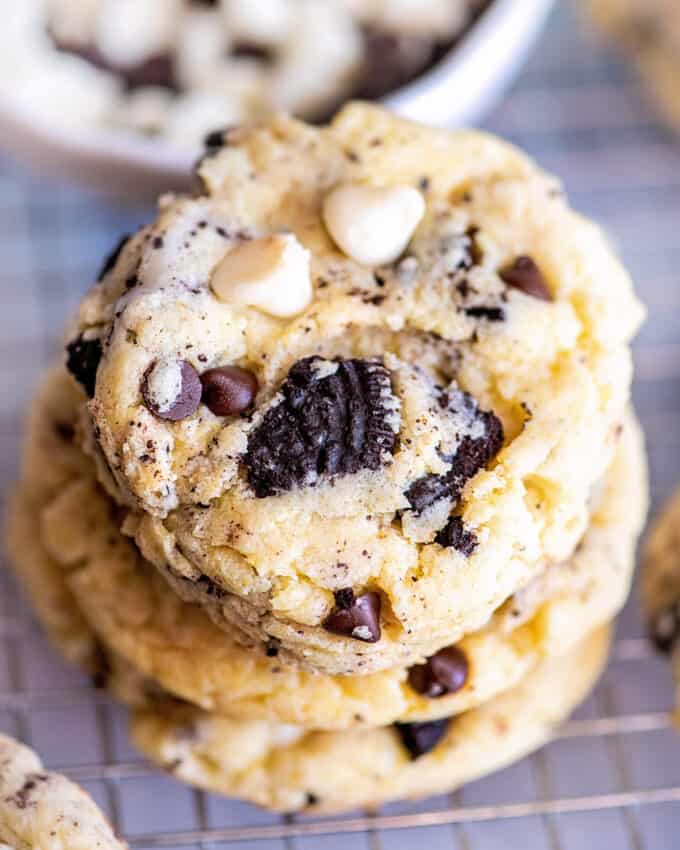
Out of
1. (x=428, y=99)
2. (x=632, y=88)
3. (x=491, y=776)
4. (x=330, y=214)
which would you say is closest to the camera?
(x=330, y=214)

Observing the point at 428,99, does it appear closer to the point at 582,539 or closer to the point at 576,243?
the point at 576,243

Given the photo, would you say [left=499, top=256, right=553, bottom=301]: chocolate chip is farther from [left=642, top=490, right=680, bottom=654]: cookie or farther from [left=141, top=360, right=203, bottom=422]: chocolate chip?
[left=642, top=490, right=680, bottom=654]: cookie

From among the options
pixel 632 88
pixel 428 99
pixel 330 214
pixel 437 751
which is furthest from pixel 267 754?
pixel 632 88

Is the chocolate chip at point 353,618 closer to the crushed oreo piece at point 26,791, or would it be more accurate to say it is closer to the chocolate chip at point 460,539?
the chocolate chip at point 460,539

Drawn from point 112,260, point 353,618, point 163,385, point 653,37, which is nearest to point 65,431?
point 112,260

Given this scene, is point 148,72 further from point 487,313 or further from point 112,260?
point 487,313

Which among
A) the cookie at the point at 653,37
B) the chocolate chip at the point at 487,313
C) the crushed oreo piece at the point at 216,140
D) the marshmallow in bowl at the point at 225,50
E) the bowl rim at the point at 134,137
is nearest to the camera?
the chocolate chip at the point at 487,313

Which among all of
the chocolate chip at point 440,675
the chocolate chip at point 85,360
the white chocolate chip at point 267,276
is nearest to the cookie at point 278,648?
the chocolate chip at point 440,675

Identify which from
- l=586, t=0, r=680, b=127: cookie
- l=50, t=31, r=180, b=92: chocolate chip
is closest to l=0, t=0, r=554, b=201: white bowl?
l=50, t=31, r=180, b=92: chocolate chip
